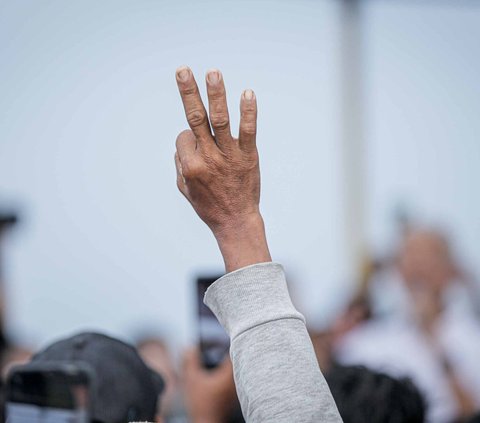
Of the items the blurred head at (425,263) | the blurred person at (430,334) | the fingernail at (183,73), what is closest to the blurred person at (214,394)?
the fingernail at (183,73)

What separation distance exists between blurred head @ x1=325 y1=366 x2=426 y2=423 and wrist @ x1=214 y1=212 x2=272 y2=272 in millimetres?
707

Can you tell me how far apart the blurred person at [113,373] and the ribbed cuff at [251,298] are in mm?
294

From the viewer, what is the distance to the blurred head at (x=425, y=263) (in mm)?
4254

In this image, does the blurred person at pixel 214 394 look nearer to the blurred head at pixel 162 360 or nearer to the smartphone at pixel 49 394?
the smartphone at pixel 49 394

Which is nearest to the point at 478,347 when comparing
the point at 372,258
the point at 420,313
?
the point at 420,313

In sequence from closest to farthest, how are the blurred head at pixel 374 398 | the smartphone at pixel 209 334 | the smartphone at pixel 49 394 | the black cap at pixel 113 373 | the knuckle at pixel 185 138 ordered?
the smartphone at pixel 49 394, the knuckle at pixel 185 138, the black cap at pixel 113 373, the blurred head at pixel 374 398, the smartphone at pixel 209 334

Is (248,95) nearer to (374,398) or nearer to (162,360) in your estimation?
(374,398)

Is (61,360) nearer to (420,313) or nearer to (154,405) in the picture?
(154,405)

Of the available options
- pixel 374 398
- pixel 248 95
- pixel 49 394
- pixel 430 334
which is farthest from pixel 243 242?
pixel 430 334

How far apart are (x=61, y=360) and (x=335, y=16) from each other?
463 centimetres

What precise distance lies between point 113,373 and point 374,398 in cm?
62

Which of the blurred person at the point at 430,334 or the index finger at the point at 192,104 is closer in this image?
the index finger at the point at 192,104

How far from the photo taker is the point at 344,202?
5727 millimetres

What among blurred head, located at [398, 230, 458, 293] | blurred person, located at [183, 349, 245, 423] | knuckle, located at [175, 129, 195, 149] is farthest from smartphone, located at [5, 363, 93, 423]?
blurred head, located at [398, 230, 458, 293]
